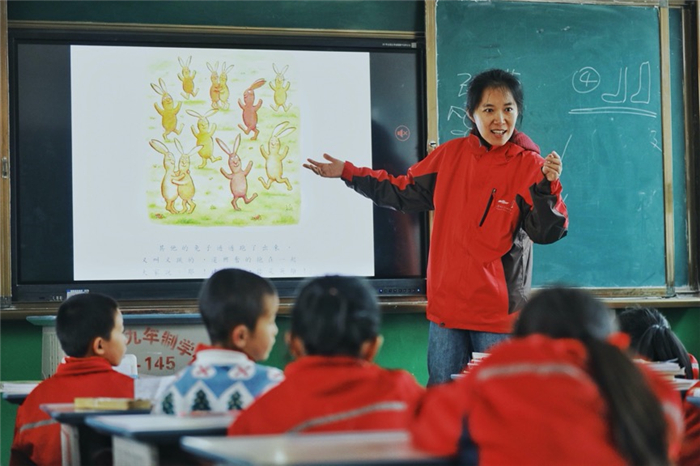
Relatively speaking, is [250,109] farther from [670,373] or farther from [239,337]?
[670,373]

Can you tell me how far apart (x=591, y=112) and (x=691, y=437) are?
8.81ft

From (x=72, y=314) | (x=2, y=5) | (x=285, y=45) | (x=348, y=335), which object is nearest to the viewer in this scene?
(x=348, y=335)

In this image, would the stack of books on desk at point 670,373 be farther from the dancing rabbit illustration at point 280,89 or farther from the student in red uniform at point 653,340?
the dancing rabbit illustration at point 280,89

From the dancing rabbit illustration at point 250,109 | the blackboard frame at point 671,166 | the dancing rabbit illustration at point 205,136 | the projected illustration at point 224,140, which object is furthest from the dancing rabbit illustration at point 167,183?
the blackboard frame at point 671,166

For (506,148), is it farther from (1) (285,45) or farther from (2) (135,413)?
(2) (135,413)

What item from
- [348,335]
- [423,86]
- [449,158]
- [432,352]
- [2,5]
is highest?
[2,5]

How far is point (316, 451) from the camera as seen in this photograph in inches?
49.8

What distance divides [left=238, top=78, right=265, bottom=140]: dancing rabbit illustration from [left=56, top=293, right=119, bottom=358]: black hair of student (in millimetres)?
1546

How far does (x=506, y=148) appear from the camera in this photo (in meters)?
3.74

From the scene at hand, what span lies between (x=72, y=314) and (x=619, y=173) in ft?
9.30

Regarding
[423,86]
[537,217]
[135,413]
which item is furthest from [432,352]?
[135,413]

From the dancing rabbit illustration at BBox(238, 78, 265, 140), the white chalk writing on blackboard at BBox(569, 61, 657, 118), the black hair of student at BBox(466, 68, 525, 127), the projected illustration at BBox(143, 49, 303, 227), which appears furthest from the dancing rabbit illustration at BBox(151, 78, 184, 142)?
the white chalk writing on blackboard at BBox(569, 61, 657, 118)

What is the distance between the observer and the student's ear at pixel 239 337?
7.53 feet

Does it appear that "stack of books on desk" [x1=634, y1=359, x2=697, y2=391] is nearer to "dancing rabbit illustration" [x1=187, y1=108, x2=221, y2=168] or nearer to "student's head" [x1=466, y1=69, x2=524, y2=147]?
"student's head" [x1=466, y1=69, x2=524, y2=147]
